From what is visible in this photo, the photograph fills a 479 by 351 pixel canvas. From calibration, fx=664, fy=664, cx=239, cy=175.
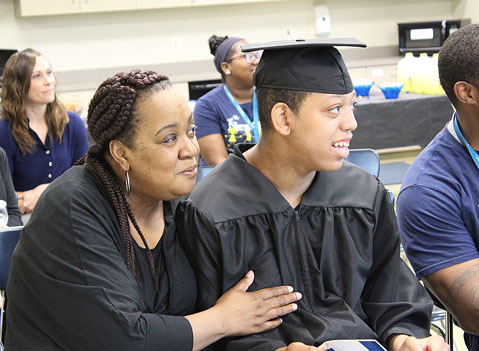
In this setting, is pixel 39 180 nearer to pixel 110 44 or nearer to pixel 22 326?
pixel 22 326

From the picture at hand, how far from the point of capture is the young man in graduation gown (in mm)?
1613

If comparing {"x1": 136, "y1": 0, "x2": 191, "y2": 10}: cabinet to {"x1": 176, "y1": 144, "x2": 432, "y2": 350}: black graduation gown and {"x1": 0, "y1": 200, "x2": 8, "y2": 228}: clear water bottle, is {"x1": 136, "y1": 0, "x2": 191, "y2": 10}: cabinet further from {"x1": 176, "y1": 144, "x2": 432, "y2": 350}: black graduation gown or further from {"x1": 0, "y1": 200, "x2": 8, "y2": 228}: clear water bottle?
{"x1": 176, "y1": 144, "x2": 432, "y2": 350}: black graduation gown

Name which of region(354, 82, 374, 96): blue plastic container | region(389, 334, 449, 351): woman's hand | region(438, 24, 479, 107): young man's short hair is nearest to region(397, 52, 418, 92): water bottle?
region(354, 82, 374, 96): blue plastic container

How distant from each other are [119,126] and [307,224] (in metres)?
0.53

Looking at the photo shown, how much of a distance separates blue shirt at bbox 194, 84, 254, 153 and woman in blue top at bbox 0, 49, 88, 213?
0.67 m

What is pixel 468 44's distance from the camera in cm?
188

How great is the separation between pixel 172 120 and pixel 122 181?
20 centimetres

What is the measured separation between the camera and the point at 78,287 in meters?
1.44

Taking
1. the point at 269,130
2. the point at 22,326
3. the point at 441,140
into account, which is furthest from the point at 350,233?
the point at 22,326

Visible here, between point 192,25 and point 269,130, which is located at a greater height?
point 192,25

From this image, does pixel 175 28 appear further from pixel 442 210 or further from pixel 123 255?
pixel 123 255

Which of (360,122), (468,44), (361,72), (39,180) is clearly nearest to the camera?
(468,44)

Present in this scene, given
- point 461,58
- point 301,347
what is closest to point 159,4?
point 461,58

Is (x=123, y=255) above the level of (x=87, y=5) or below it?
below
